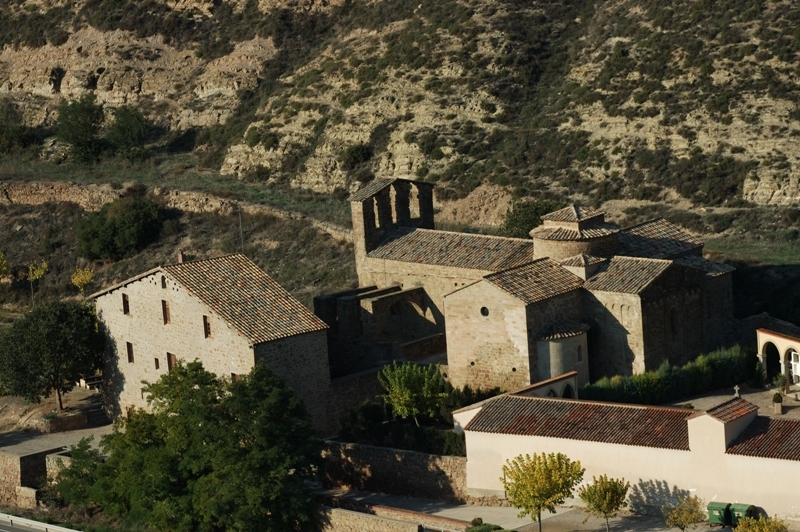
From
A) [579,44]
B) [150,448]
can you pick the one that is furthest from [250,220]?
[150,448]

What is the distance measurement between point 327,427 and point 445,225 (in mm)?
22548

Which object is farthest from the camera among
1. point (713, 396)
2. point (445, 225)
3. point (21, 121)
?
point (21, 121)

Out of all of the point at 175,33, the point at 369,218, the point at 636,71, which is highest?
the point at 175,33

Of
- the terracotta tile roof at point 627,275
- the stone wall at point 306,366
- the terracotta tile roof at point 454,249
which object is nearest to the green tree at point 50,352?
the stone wall at point 306,366

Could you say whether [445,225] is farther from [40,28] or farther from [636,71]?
[40,28]

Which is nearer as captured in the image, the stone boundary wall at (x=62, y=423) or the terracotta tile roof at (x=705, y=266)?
the terracotta tile roof at (x=705, y=266)

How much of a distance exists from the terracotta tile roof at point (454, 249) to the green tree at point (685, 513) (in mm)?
12825

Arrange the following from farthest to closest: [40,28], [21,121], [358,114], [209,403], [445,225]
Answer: [40,28]
[21,121]
[358,114]
[445,225]
[209,403]

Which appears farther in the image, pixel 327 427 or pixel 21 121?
pixel 21 121

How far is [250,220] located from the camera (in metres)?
72.4

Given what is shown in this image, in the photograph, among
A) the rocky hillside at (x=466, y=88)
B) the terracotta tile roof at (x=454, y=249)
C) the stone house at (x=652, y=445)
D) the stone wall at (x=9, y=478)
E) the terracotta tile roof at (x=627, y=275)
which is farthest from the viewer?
the rocky hillside at (x=466, y=88)

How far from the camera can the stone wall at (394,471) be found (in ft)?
130

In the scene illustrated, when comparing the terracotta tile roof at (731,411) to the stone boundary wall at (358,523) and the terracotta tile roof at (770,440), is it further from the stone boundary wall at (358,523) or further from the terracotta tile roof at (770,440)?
the stone boundary wall at (358,523)

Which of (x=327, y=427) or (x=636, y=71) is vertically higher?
(x=636, y=71)
